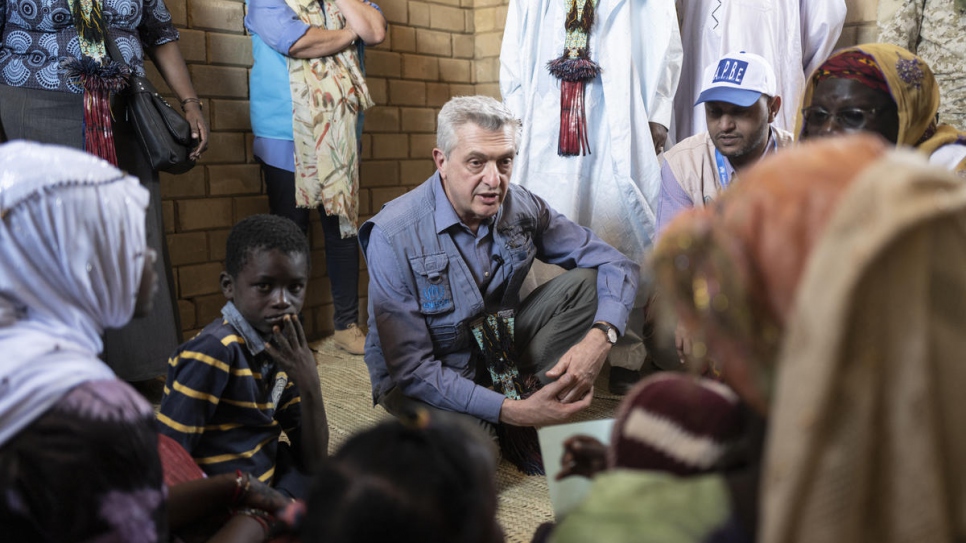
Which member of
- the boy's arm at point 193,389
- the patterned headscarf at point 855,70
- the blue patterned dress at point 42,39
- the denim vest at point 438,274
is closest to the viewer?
the boy's arm at point 193,389

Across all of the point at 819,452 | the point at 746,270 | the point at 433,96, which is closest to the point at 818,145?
the point at 746,270

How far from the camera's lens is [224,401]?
1.65m

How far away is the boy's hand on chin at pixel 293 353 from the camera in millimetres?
1669

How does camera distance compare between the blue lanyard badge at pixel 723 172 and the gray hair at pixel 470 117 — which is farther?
the blue lanyard badge at pixel 723 172

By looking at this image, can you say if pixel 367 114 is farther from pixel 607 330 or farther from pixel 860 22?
pixel 860 22

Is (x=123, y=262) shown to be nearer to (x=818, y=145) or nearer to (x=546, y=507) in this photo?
(x=818, y=145)

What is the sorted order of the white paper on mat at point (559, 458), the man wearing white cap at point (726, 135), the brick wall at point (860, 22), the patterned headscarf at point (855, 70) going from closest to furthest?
the white paper on mat at point (559, 458) < the patterned headscarf at point (855, 70) < the man wearing white cap at point (726, 135) < the brick wall at point (860, 22)

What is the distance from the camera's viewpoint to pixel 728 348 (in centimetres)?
71

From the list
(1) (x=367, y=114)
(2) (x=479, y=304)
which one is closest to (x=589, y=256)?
(2) (x=479, y=304)

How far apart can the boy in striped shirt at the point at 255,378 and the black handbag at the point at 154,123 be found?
3.13 ft

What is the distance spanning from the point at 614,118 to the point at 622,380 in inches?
45.9

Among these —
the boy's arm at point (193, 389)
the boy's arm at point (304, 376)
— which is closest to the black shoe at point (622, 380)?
the boy's arm at point (304, 376)

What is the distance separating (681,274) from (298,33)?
9.08 feet

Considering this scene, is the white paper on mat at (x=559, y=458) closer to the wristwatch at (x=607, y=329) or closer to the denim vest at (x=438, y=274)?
the denim vest at (x=438, y=274)
